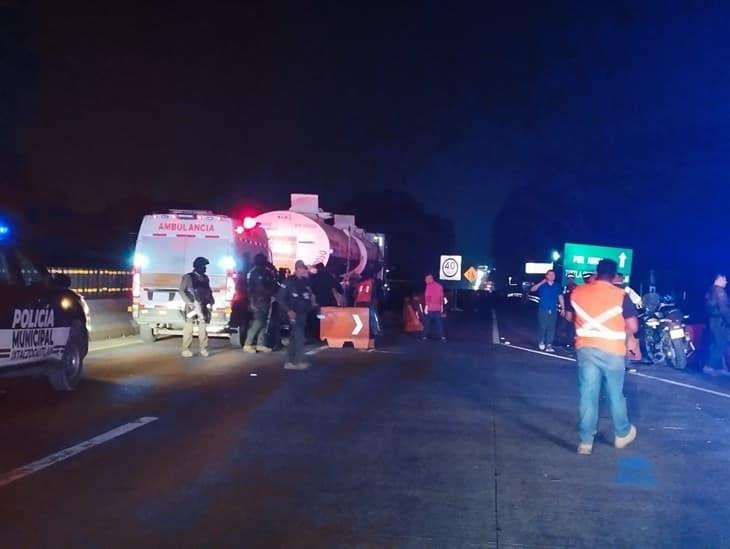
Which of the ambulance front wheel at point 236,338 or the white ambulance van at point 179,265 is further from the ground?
the white ambulance van at point 179,265

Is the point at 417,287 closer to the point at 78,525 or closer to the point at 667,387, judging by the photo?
the point at 667,387

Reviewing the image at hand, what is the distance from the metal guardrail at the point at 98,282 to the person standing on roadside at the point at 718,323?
44.9 ft

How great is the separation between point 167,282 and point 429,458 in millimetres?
11026

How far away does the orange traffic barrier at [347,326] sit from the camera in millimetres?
20141

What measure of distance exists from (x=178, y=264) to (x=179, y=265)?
0.03 metres

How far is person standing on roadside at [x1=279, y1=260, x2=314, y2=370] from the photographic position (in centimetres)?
1558

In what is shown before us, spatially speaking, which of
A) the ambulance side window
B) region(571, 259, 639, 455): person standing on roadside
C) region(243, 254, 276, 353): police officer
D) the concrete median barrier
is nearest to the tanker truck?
the concrete median barrier

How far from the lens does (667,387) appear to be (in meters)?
14.8

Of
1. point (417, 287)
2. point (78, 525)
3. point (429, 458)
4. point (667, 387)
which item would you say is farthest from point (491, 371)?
point (417, 287)

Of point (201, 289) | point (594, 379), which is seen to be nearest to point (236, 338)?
point (201, 289)

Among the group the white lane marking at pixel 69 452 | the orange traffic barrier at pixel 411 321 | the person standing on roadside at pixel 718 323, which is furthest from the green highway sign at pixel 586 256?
the white lane marking at pixel 69 452

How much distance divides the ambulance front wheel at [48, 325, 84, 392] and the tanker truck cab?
5.90 m

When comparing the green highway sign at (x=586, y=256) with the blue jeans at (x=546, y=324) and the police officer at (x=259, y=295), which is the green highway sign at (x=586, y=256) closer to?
the blue jeans at (x=546, y=324)

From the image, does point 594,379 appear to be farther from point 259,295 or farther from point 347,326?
point 347,326
